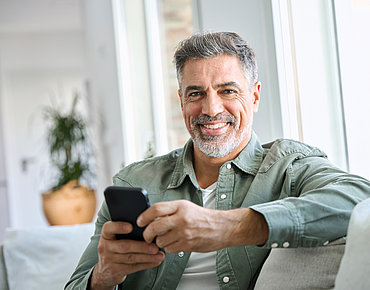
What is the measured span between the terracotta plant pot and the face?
3.13m

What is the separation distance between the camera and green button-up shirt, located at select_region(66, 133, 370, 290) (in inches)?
42.4

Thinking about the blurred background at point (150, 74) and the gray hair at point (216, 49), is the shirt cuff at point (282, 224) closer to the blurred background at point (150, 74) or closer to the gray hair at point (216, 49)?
the gray hair at point (216, 49)

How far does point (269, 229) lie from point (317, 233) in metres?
0.11

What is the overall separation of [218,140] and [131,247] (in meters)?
0.55

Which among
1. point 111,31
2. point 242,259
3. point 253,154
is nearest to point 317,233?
point 242,259

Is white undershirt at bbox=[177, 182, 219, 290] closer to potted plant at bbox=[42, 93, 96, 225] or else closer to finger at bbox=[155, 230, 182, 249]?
finger at bbox=[155, 230, 182, 249]

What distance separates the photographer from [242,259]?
1382mm

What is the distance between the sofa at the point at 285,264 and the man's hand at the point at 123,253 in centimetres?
27

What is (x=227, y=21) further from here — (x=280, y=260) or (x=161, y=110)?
(x=161, y=110)

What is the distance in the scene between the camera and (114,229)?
1113mm

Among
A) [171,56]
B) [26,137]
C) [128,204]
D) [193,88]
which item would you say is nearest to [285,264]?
[128,204]

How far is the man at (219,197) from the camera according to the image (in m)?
1.05

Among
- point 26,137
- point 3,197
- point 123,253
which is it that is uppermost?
point 26,137

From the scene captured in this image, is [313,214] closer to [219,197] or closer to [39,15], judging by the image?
[219,197]
